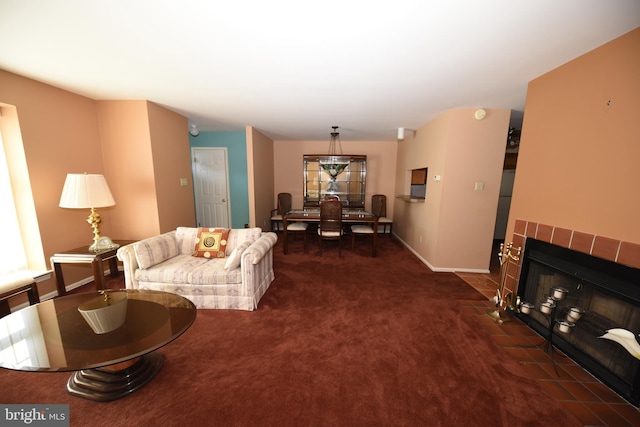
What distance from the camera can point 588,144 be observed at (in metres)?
1.65

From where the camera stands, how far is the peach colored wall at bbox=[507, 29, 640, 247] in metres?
1.44

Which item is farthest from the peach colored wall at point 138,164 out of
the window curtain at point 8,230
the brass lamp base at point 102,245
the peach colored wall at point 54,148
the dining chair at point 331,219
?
the dining chair at point 331,219

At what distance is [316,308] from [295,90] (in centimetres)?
239

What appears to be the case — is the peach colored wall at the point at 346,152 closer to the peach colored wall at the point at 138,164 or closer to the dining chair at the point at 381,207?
the dining chair at the point at 381,207

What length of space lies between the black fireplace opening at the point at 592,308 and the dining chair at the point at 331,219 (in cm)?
236

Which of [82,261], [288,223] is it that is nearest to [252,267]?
[82,261]

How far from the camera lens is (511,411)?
1.30 meters

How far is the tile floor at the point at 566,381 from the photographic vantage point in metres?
1.29

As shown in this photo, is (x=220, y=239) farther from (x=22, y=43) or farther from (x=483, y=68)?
(x=483, y=68)

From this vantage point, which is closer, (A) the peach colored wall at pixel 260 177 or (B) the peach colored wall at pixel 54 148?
(B) the peach colored wall at pixel 54 148

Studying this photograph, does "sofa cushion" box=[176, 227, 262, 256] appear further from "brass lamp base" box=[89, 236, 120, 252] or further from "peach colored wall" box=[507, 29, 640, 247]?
"peach colored wall" box=[507, 29, 640, 247]

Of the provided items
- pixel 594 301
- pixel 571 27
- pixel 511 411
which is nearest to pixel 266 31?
pixel 571 27

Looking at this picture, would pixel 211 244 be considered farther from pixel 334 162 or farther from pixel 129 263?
pixel 334 162

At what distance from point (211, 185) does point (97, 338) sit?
415 centimetres
